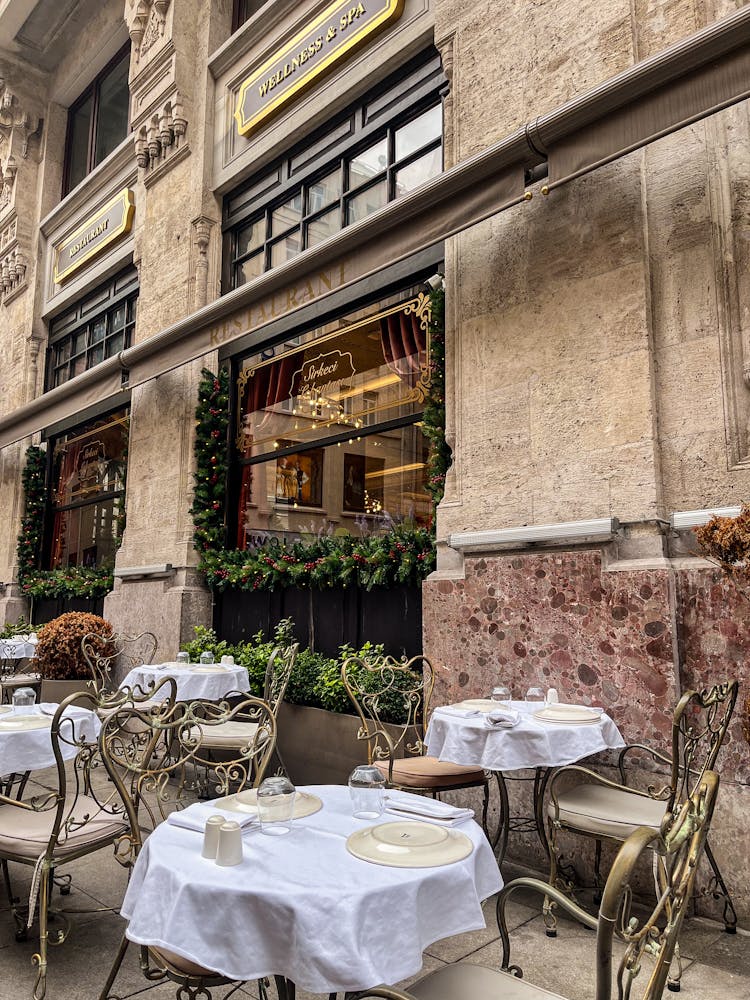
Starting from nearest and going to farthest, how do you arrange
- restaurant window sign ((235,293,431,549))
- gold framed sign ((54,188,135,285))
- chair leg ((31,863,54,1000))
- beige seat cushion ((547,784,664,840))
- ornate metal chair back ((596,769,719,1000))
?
1. ornate metal chair back ((596,769,719,1000))
2. chair leg ((31,863,54,1000))
3. beige seat cushion ((547,784,664,840))
4. restaurant window sign ((235,293,431,549))
5. gold framed sign ((54,188,135,285))

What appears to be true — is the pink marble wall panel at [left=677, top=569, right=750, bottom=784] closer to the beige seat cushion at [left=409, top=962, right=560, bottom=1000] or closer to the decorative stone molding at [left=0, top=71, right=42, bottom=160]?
the beige seat cushion at [left=409, top=962, right=560, bottom=1000]

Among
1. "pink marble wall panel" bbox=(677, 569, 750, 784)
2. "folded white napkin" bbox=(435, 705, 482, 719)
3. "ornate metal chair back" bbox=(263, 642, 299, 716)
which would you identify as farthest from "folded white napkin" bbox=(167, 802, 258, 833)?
"pink marble wall panel" bbox=(677, 569, 750, 784)

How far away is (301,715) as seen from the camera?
595 cm

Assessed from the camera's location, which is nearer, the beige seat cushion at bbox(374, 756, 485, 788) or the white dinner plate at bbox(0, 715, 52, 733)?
the white dinner plate at bbox(0, 715, 52, 733)

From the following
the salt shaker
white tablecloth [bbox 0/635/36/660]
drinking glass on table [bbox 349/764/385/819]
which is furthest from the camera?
white tablecloth [bbox 0/635/36/660]

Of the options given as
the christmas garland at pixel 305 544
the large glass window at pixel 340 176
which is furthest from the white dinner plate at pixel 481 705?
the large glass window at pixel 340 176

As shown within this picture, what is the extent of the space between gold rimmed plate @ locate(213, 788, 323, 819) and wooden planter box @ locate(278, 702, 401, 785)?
9.15 ft

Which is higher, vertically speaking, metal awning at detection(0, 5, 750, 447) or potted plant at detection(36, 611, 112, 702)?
metal awning at detection(0, 5, 750, 447)

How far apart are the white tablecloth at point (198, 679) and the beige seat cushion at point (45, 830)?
243 cm

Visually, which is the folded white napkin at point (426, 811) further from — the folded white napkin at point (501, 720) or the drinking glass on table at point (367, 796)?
the folded white napkin at point (501, 720)

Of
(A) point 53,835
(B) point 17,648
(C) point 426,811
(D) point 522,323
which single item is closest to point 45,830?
(A) point 53,835

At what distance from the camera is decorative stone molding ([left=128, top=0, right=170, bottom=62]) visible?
395 inches

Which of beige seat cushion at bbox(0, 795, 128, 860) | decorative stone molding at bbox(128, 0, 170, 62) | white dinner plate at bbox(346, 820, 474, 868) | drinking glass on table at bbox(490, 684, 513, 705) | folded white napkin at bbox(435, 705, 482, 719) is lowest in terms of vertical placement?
beige seat cushion at bbox(0, 795, 128, 860)

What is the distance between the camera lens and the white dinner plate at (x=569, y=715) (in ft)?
12.5
